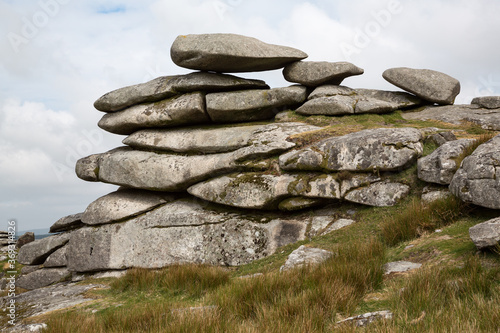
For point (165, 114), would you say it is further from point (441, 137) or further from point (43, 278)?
point (441, 137)

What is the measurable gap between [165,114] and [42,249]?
813cm

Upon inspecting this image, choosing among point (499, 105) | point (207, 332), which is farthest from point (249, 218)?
point (499, 105)

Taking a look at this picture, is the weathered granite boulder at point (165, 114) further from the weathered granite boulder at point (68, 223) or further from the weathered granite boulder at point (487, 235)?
the weathered granite boulder at point (487, 235)

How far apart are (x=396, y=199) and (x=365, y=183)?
0.94m

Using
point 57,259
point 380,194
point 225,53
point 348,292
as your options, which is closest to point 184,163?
point 225,53

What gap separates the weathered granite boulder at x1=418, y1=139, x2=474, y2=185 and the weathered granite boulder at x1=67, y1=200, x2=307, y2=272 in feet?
11.3

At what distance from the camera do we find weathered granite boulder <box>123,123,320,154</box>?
1238cm

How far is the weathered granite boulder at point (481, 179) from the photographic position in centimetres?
707

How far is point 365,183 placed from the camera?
1011cm

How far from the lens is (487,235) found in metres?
5.39

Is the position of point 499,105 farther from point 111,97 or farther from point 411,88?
point 111,97

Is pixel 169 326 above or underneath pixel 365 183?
underneath

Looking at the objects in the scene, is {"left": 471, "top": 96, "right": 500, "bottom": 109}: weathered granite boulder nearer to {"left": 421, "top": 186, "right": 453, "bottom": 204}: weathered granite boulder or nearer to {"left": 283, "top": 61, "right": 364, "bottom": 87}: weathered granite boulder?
{"left": 283, "top": 61, "right": 364, "bottom": 87}: weathered granite boulder

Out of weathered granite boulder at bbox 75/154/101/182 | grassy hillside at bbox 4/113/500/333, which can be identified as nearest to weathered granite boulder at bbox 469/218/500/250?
grassy hillside at bbox 4/113/500/333
